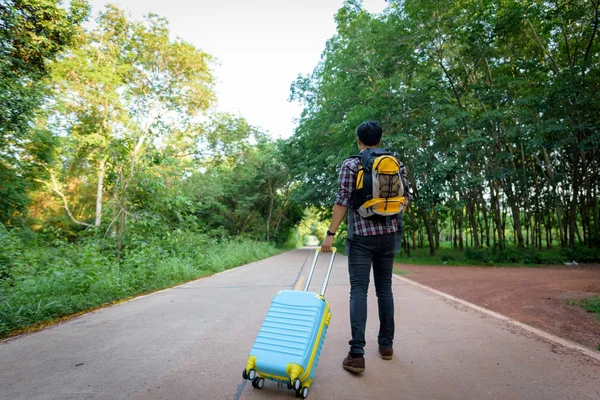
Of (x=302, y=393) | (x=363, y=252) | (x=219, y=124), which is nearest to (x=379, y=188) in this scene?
(x=363, y=252)

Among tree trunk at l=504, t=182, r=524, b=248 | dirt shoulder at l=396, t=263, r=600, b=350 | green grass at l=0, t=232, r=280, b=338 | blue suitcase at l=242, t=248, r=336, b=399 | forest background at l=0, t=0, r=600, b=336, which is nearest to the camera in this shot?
blue suitcase at l=242, t=248, r=336, b=399

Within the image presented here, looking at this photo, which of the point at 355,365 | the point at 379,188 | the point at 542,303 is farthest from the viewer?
the point at 542,303

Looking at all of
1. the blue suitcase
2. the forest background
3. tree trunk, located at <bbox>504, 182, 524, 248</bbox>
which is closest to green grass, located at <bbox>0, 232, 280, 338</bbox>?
the forest background

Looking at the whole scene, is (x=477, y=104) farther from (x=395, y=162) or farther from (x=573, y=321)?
(x=395, y=162)

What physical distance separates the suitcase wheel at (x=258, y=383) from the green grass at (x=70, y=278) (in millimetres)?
3146

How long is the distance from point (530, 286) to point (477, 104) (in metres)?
10.2

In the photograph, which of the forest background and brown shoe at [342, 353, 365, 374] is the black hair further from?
the forest background

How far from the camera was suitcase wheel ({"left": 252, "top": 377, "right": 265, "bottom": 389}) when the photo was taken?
81.3 inches

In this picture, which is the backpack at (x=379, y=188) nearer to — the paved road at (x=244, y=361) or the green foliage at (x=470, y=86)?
the paved road at (x=244, y=361)

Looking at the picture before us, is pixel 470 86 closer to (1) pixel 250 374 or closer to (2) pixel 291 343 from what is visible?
(2) pixel 291 343

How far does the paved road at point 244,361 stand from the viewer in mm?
2070

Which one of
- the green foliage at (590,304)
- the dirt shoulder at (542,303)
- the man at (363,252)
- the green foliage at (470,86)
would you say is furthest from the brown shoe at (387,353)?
the green foliage at (470,86)

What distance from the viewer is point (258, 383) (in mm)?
2092

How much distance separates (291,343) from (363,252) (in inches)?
36.7
